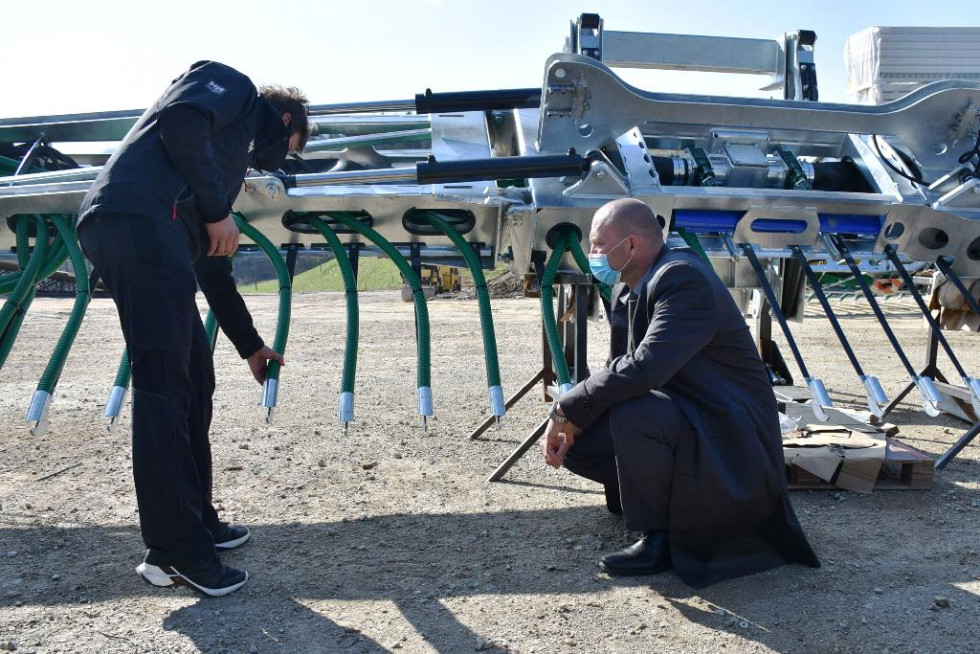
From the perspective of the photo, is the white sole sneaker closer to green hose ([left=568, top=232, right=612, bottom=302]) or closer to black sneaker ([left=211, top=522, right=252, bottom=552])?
black sneaker ([left=211, top=522, right=252, bottom=552])

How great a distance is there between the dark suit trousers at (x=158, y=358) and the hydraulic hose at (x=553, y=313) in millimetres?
1331

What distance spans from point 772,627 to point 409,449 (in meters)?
2.33

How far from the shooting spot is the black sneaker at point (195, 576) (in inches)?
95.0

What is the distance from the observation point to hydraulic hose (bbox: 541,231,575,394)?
3098mm

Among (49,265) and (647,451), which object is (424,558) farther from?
(49,265)

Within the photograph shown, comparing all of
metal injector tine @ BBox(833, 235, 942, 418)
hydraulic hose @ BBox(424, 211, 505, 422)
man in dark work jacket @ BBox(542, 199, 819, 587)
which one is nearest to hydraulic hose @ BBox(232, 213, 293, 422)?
hydraulic hose @ BBox(424, 211, 505, 422)

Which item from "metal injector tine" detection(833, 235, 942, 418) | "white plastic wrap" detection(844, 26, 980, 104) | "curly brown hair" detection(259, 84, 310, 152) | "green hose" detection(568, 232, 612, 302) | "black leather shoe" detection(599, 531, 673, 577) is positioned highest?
"white plastic wrap" detection(844, 26, 980, 104)

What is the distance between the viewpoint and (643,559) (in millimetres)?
2596

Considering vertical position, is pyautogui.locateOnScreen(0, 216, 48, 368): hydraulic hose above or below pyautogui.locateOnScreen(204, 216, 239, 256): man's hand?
below

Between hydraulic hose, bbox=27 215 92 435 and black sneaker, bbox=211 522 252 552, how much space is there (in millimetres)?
716

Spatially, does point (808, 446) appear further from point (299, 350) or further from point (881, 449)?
point (299, 350)

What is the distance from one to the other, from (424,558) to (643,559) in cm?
75

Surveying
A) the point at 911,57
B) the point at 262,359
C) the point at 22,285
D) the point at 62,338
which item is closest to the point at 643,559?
the point at 262,359

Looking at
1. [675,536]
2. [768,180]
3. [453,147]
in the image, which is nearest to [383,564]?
[675,536]
